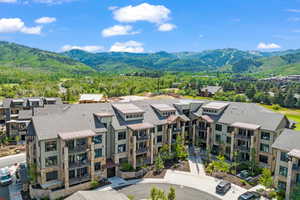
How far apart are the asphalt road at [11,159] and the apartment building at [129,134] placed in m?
11.7

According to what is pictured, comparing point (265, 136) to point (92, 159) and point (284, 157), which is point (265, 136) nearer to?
point (284, 157)

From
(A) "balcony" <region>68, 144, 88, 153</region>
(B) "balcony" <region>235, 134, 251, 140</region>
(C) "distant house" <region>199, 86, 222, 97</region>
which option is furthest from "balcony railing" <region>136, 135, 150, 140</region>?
(C) "distant house" <region>199, 86, 222, 97</region>

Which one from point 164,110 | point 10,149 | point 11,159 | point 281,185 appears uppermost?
point 164,110

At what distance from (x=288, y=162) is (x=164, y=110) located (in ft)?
89.9

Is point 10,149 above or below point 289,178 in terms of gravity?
below

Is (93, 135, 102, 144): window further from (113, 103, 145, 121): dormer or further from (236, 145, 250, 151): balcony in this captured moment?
(236, 145, 250, 151): balcony

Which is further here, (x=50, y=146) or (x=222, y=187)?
(x=222, y=187)

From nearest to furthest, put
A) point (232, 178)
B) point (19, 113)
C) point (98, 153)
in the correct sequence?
point (98, 153) → point (232, 178) → point (19, 113)

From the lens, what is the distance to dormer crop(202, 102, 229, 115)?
5781cm

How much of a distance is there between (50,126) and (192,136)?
118 feet

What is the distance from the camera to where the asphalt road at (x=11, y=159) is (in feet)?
167

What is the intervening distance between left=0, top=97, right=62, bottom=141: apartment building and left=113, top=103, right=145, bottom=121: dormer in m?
24.1

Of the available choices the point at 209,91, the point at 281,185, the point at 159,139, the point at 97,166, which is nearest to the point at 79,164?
the point at 97,166

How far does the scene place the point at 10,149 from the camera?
5988 cm
